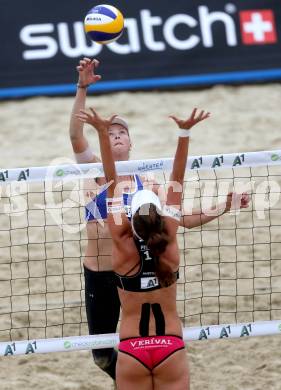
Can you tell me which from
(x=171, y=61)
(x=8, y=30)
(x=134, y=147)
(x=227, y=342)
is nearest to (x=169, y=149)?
(x=134, y=147)

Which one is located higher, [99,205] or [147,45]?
[147,45]

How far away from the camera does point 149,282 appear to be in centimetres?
536

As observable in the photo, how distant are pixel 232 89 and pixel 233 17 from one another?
2.90 ft

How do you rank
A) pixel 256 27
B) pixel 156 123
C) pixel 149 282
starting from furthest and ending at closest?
pixel 256 27 < pixel 156 123 < pixel 149 282

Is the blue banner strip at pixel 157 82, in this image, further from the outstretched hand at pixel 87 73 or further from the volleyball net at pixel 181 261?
the outstretched hand at pixel 87 73

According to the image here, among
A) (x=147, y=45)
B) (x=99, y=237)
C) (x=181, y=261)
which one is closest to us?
(x=99, y=237)

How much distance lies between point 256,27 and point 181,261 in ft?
14.2

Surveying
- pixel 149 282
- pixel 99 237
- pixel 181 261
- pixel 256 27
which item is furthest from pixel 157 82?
pixel 149 282

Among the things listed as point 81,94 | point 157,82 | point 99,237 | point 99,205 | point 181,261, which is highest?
point 157,82

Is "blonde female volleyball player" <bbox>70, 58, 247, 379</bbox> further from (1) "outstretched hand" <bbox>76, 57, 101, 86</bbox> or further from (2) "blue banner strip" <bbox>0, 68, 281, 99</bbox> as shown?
(2) "blue banner strip" <bbox>0, 68, 281, 99</bbox>

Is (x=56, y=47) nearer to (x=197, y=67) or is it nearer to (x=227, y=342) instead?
(x=197, y=67)

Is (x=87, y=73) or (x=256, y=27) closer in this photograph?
(x=87, y=73)

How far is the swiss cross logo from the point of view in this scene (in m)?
11.7

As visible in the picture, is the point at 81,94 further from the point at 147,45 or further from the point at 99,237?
the point at 147,45
